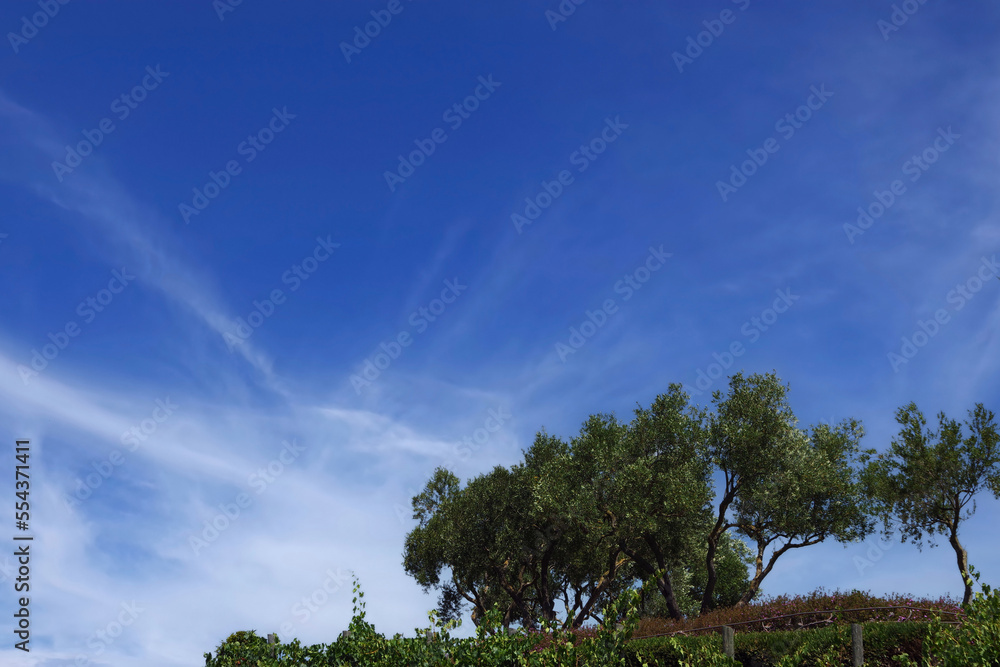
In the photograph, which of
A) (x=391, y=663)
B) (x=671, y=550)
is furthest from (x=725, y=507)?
(x=391, y=663)

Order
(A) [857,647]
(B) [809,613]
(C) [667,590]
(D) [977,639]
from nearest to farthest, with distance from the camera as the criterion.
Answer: (D) [977,639] → (A) [857,647] → (B) [809,613] → (C) [667,590]

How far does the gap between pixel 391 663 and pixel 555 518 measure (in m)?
25.2

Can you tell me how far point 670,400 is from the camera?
35062 millimetres

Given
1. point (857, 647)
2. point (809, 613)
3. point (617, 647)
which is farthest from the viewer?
point (809, 613)

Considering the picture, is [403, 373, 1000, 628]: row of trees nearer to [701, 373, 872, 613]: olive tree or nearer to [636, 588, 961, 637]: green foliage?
[701, 373, 872, 613]: olive tree

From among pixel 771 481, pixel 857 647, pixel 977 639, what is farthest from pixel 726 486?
pixel 977 639

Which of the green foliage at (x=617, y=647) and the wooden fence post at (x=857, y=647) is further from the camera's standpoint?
the wooden fence post at (x=857, y=647)

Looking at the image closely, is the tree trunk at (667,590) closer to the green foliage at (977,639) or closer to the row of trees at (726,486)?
the row of trees at (726,486)

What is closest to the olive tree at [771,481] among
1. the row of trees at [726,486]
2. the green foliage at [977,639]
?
the row of trees at [726,486]

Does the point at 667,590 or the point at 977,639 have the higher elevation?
the point at 977,639

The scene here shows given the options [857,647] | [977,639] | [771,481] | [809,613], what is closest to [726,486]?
[771,481]

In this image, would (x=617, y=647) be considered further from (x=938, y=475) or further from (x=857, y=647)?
(x=938, y=475)

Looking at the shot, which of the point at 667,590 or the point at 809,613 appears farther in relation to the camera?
the point at 667,590

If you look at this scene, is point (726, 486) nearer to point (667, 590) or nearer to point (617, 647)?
point (667, 590)
